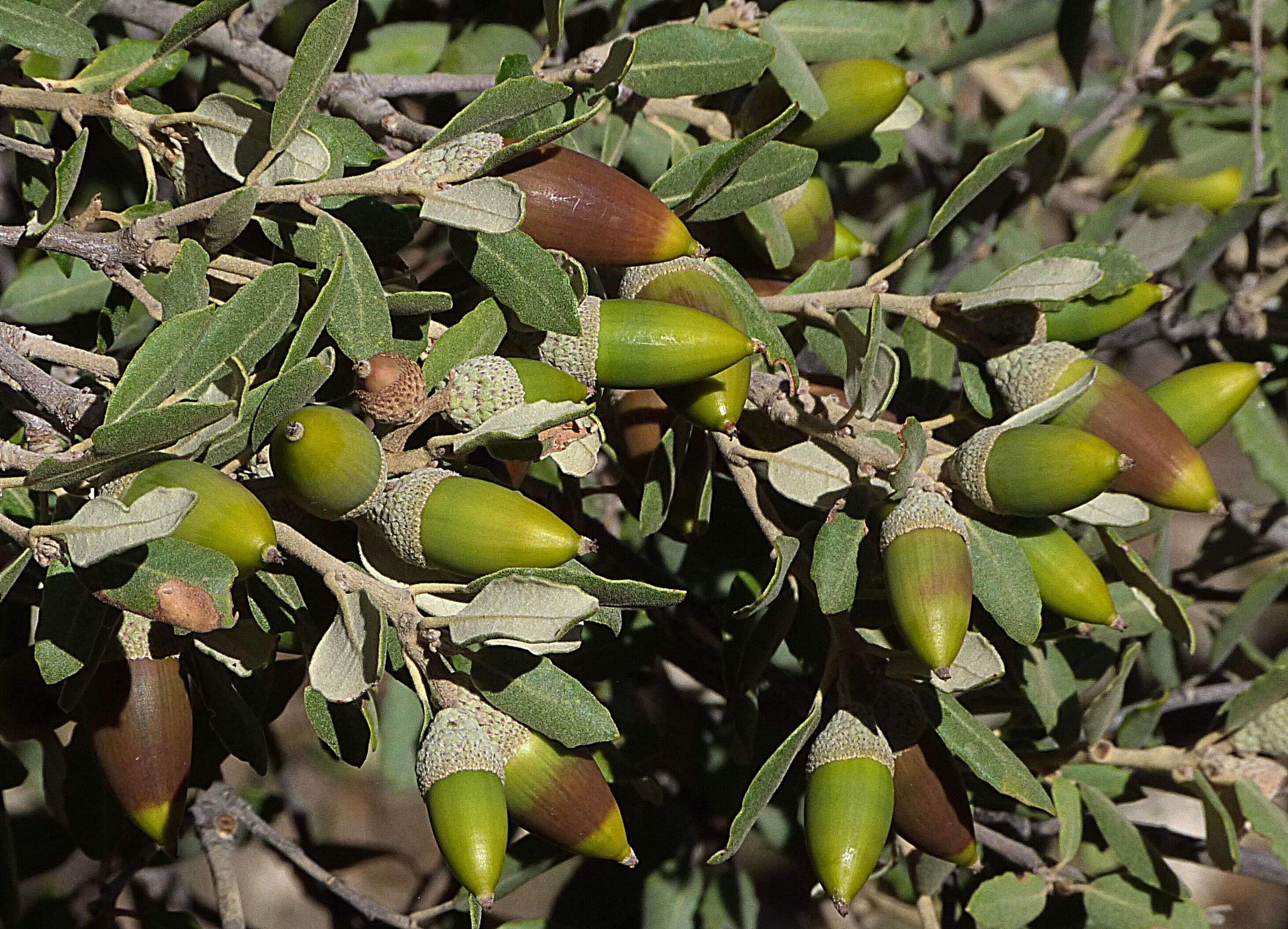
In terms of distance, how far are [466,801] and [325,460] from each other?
0.29 meters

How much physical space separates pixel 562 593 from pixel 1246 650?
5.18 ft

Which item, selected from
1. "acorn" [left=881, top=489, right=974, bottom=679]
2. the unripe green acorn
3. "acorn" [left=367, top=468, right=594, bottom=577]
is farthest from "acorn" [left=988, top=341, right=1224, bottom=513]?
"acorn" [left=367, top=468, right=594, bottom=577]

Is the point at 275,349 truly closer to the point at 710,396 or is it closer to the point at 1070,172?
the point at 710,396

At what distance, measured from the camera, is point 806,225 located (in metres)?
1.32

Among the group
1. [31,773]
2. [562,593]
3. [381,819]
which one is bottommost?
[381,819]

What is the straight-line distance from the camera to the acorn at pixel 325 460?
791mm

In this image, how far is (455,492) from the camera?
84 centimetres

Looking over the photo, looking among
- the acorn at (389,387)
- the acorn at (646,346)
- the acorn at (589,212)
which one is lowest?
the acorn at (646,346)

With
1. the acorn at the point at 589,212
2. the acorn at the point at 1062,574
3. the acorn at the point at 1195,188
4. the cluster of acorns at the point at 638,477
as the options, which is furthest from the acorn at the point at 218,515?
the acorn at the point at 1195,188

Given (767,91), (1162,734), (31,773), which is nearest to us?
(767,91)

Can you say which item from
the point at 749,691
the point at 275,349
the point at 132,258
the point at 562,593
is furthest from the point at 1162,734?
the point at 132,258

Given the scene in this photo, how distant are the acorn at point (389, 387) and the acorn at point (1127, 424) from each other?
1.87 feet

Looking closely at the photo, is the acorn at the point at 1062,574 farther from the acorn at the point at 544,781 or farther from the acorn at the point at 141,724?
the acorn at the point at 141,724

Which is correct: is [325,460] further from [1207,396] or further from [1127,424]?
[1207,396]
